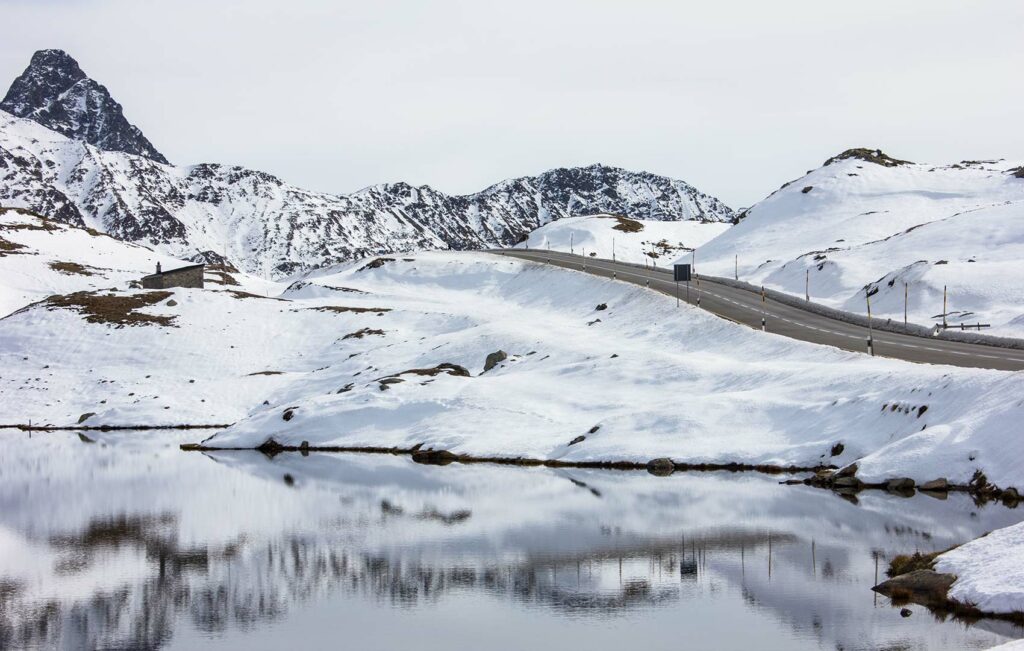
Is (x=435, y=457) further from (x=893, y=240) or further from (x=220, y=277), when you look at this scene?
(x=220, y=277)

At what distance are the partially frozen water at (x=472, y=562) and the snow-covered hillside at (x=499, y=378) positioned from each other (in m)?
4.25

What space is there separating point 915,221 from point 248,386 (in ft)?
296

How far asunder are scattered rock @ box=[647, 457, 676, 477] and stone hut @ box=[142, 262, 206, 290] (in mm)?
85504

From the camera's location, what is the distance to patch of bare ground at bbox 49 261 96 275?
154 metres

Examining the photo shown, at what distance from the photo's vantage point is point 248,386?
3556 inches

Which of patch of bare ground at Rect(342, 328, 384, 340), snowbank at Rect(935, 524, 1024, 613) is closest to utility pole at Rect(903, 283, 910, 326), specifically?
patch of bare ground at Rect(342, 328, 384, 340)

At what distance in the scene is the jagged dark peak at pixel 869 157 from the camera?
16725 centimetres

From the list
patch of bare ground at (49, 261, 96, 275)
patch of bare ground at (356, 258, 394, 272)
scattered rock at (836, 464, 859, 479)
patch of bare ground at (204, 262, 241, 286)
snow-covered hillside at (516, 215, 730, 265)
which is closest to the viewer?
scattered rock at (836, 464, 859, 479)

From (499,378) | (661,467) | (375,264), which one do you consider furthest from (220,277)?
(661,467)

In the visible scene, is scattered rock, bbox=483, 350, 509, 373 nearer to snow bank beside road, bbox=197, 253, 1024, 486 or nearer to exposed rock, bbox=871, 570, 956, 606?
snow bank beside road, bbox=197, 253, 1024, 486

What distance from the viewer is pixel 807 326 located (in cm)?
7806

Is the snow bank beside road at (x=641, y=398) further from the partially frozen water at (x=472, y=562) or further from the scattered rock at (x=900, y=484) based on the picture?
the partially frozen water at (x=472, y=562)

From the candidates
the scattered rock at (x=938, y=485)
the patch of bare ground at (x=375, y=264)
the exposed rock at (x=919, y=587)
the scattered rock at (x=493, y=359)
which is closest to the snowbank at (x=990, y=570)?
Result: the exposed rock at (x=919, y=587)

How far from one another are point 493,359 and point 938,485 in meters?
43.2
